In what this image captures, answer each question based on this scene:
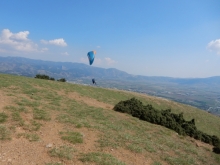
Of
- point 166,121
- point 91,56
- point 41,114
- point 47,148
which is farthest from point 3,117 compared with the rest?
point 91,56

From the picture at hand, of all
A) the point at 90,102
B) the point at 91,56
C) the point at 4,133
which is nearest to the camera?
the point at 4,133

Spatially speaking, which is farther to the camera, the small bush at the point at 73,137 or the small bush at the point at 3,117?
the small bush at the point at 3,117

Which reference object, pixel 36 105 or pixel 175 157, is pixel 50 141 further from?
pixel 175 157

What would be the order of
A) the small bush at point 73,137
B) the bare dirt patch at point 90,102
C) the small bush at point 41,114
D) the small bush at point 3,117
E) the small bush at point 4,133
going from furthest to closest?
the bare dirt patch at point 90,102 < the small bush at point 41,114 < the small bush at point 3,117 < the small bush at point 73,137 < the small bush at point 4,133

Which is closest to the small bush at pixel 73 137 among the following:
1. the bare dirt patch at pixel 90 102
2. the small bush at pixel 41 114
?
the small bush at pixel 41 114

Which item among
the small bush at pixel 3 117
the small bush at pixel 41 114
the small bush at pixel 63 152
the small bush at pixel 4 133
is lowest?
the small bush at pixel 63 152

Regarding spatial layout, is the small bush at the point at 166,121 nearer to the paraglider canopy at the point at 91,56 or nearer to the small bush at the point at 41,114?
the small bush at the point at 41,114

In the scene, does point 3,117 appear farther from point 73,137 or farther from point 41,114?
point 73,137

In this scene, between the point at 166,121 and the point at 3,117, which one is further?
the point at 166,121

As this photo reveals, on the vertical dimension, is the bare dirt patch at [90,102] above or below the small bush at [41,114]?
below

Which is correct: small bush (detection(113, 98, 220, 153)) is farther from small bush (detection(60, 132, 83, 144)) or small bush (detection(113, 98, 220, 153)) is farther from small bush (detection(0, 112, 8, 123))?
small bush (detection(0, 112, 8, 123))

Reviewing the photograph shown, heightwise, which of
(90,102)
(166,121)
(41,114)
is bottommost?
(166,121)

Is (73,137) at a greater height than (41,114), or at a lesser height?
lesser

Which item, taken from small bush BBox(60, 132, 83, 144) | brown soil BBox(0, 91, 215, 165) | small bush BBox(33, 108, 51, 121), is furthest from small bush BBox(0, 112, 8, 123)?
small bush BBox(60, 132, 83, 144)
